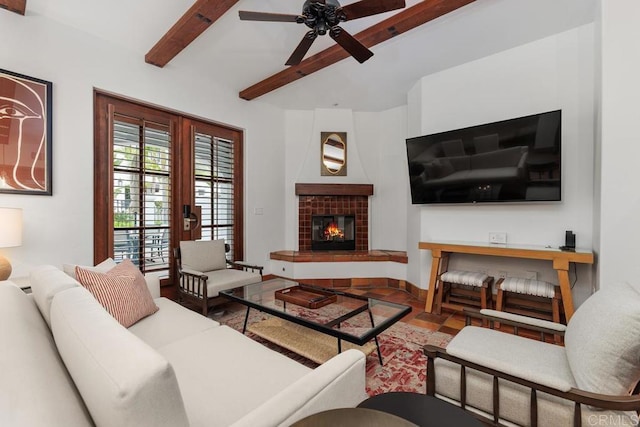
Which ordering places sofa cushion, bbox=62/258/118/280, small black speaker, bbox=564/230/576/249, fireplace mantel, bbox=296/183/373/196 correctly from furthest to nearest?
fireplace mantel, bbox=296/183/373/196, small black speaker, bbox=564/230/576/249, sofa cushion, bbox=62/258/118/280

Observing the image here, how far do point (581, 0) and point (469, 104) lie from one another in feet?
3.72

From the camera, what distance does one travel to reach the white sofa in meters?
0.59

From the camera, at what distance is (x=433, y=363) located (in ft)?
4.39

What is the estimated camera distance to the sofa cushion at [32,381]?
1.91 ft

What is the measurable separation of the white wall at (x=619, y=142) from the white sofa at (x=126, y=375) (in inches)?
94.7

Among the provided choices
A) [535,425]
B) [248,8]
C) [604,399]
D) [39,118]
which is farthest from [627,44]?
[39,118]

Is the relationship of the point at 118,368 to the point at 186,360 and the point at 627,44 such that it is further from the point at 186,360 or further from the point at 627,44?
the point at 627,44

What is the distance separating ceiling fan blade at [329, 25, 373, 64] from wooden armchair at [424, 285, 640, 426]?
2.17 m

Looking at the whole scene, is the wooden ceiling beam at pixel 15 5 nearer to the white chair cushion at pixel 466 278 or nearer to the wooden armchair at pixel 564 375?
the wooden armchair at pixel 564 375

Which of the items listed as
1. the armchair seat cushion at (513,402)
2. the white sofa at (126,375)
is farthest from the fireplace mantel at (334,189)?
the armchair seat cushion at (513,402)

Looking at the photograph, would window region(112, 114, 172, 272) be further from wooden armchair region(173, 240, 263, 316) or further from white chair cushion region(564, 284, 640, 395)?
white chair cushion region(564, 284, 640, 395)

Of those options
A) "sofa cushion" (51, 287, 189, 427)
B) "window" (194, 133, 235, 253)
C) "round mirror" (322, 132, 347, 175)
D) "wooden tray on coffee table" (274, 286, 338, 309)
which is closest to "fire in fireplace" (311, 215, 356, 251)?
"round mirror" (322, 132, 347, 175)

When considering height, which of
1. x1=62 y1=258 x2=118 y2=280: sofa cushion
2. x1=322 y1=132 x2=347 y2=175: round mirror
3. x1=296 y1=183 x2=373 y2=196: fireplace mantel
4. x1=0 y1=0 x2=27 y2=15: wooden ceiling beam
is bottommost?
x1=62 y1=258 x2=118 y2=280: sofa cushion

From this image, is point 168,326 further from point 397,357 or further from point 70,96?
point 70,96
